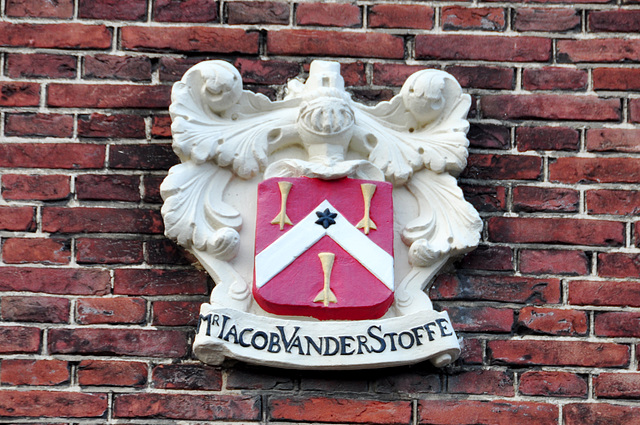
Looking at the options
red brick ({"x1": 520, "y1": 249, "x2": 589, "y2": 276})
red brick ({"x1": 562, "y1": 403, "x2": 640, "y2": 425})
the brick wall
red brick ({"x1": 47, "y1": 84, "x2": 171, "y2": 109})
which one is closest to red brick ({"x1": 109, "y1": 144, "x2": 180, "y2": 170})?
the brick wall

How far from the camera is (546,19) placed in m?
3.17

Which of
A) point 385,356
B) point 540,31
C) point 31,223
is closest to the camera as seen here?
point 385,356

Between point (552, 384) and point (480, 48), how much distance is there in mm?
980

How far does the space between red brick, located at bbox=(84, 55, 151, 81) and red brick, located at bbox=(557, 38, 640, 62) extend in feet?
3.92

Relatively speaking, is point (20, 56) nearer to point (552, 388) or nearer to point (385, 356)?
point (385, 356)

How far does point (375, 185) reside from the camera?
2902mm

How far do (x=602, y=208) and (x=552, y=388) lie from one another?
20.9 inches

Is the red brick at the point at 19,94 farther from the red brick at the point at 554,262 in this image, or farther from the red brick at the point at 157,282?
the red brick at the point at 554,262

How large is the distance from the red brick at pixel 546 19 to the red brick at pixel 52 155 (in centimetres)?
126

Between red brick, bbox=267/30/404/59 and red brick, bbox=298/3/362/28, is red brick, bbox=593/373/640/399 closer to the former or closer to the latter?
red brick, bbox=267/30/404/59

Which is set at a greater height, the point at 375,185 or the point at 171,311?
the point at 375,185

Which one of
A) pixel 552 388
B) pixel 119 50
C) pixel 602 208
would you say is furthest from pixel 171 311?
pixel 602 208

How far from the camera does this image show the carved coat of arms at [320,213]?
2.75 m

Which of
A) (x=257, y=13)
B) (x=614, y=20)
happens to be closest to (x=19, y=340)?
(x=257, y=13)
